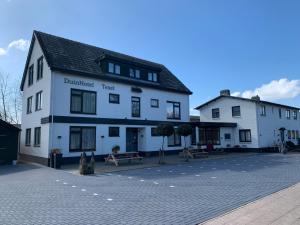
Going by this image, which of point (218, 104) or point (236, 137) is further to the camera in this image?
point (218, 104)

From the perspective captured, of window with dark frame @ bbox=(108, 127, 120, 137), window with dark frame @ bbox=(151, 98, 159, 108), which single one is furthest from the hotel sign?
window with dark frame @ bbox=(151, 98, 159, 108)

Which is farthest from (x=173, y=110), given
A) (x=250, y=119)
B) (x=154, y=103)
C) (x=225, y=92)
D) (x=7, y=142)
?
(x=7, y=142)

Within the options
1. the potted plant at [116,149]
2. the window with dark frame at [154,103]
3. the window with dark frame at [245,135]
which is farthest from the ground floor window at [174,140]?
the window with dark frame at [245,135]

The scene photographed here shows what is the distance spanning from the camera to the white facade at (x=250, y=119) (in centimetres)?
2996

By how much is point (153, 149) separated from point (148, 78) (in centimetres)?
668

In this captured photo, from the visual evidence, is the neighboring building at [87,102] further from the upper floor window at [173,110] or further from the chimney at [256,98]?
the chimney at [256,98]

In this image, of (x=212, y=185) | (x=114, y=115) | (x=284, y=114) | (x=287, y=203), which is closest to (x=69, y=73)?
(x=114, y=115)

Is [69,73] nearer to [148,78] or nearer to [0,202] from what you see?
[148,78]

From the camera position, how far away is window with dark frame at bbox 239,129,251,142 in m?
30.4

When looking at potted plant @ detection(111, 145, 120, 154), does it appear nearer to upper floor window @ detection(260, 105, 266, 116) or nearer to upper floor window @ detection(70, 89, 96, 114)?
upper floor window @ detection(70, 89, 96, 114)

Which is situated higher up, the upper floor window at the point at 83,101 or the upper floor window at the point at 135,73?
the upper floor window at the point at 135,73

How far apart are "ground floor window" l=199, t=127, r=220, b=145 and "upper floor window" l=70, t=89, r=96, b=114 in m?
13.6

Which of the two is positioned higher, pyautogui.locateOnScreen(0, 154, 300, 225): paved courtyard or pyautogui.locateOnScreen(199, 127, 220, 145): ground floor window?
pyautogui.locateOnScreen(199, 127, 220, 145): ground floor window

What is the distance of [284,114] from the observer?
3616cm
